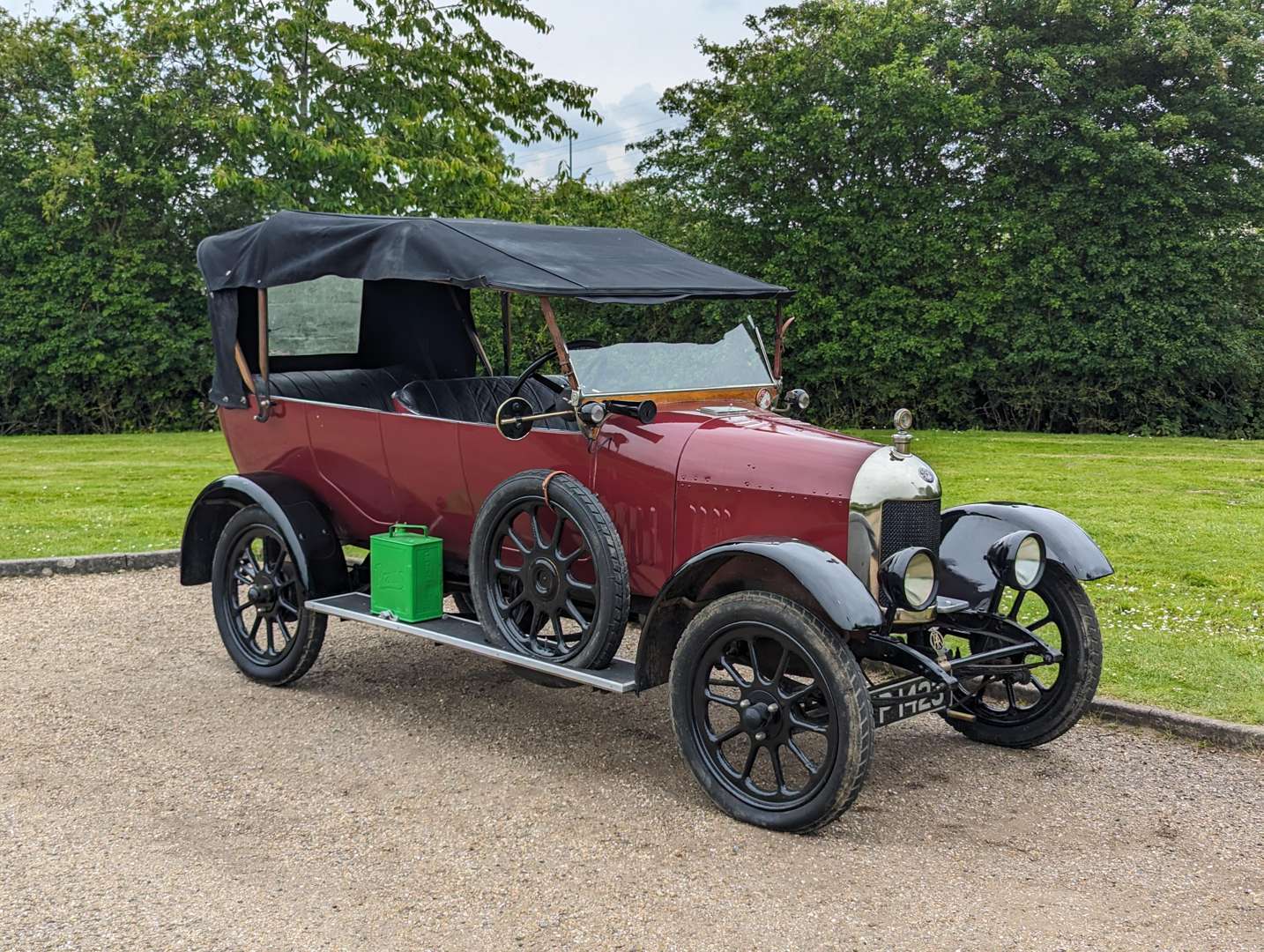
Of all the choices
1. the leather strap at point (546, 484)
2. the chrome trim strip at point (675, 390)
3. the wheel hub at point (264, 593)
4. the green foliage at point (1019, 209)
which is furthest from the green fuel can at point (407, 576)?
the green foliage at point (1019, 209)

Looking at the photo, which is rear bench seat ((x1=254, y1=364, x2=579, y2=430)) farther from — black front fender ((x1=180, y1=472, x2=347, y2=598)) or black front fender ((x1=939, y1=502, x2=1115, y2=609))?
black front fender ((x1=939, y1=502, x2=1115, y2=609))

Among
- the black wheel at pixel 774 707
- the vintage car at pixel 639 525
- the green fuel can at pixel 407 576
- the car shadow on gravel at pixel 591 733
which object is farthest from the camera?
the green fuel can at pixel 407 576

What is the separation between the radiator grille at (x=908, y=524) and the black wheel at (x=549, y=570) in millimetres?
1043

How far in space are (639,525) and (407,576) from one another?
1235 mm

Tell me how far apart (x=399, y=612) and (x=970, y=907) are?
9.73ft

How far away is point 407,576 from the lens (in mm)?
5602

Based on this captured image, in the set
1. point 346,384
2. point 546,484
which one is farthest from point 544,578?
point 346,384

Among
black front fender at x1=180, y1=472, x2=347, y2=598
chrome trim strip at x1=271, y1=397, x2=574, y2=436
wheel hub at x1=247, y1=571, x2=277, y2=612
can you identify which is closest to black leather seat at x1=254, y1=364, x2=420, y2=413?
chrome trim strip at x1=271, y1=397, x2=574, y2=436

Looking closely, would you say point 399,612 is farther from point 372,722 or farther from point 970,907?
point 970,907

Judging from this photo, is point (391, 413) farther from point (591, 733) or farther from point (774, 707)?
point (774, 707)

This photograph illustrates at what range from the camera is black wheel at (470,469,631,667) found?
188 inches

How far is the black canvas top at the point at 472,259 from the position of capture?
5.21 m

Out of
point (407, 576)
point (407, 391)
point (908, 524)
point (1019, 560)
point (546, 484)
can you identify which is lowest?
point (407, 576)

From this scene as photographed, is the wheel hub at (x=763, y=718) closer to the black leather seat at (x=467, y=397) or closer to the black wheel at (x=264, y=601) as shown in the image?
the black leather seat at (x=467, y=397)
